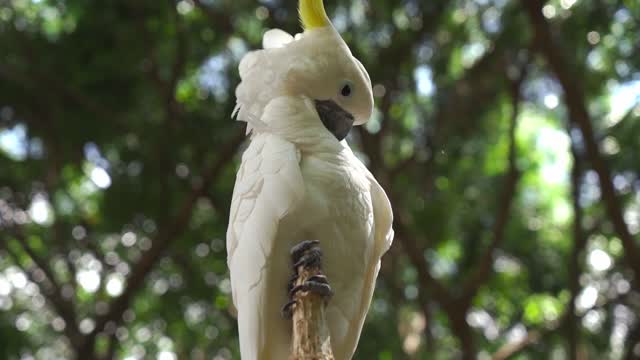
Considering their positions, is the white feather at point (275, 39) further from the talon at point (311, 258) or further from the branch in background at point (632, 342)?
the branch in background at point (632, 342)

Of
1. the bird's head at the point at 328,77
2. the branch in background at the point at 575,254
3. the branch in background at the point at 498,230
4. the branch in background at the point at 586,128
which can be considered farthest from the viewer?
the branch in background at the point at 498,230

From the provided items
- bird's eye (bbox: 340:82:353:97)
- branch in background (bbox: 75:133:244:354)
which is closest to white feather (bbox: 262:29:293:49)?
bird's eye (bbox: 340:82:353:97)

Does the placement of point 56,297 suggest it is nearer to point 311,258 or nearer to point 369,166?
point 369,166

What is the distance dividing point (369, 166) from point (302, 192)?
2.96m

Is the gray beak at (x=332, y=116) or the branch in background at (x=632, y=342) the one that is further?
the branch in background at (x=632, y=342)

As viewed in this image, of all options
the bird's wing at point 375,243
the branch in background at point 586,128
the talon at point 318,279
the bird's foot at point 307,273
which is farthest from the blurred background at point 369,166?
the talon at point 318,279

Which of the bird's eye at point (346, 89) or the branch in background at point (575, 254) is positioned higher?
the bird's eye at point (346, 89)

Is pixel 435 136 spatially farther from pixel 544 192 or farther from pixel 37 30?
pixel 37 30

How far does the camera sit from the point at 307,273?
76.3 inches

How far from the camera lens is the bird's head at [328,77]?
2193 millimetres

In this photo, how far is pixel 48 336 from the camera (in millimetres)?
5816

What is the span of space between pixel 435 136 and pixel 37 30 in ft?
8.21

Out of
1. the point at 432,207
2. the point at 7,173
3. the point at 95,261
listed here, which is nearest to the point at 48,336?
the point at 95,261

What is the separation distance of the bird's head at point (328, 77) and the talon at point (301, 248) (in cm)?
35
